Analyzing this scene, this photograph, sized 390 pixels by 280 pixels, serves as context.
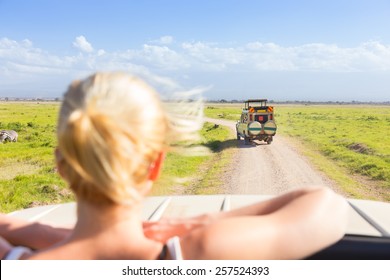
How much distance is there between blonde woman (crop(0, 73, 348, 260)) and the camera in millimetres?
933

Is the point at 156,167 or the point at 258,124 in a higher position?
the point at 156,167

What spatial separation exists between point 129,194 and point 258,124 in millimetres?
19344

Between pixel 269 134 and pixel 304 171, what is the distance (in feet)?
23.2

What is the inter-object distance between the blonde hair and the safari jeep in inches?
757

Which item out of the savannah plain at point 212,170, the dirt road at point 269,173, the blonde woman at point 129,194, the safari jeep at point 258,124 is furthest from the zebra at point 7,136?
the blonde woman at point 129,194

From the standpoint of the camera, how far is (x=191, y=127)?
3.73 ft

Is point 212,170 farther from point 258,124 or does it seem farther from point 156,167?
point 156,167

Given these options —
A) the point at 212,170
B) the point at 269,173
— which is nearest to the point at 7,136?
the point at 212,170

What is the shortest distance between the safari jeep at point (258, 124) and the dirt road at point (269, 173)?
1709mm

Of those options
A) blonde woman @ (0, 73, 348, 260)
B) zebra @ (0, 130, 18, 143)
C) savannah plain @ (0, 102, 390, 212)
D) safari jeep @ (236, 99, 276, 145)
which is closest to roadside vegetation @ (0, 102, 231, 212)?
savannah plain @ (0, 102, 390, 212)

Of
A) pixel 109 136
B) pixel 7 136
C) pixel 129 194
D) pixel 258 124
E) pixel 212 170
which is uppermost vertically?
pixel 109 136

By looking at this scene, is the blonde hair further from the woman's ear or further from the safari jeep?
the safari jeep

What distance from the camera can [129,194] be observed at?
0.96 metres

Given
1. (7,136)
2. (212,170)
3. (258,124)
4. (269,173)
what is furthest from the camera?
(7,136)
